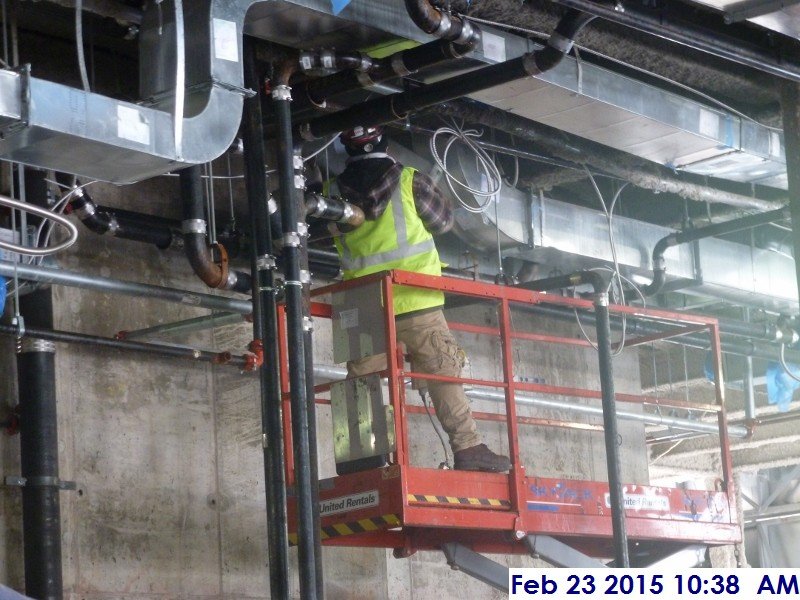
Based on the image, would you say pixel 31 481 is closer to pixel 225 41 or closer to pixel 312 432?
pixel 312 432

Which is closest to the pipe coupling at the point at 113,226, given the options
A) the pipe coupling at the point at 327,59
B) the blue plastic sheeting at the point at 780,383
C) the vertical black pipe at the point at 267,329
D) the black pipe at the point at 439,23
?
the vertical black pipe at the point at 267,329

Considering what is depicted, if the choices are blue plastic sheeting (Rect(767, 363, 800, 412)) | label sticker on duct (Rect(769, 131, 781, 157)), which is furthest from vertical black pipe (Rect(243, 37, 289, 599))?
blue plastic sheeting (Rect(767, 363, 800, 412))

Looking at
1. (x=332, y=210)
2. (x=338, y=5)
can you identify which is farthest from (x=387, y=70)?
(x=332, y=210)

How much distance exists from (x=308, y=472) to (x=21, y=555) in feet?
7.12

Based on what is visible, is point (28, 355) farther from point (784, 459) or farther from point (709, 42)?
point (784, 459)

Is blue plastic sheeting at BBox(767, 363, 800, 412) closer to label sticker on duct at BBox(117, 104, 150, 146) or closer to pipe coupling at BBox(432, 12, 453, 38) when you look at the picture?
pipe coupling at BBox(432, 12, 453, 38)

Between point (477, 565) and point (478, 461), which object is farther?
point (477, 565)

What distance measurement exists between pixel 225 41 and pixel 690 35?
291 centimetres

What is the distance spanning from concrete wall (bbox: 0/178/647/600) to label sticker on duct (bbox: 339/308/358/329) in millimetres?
1430

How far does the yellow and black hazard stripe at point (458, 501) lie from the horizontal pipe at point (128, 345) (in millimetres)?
1370

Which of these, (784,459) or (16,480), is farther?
(784,459)

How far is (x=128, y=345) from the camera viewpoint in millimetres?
9062

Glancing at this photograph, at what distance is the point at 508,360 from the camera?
30.2 ft

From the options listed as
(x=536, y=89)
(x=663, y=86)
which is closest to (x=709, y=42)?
(x=536, y=89)
